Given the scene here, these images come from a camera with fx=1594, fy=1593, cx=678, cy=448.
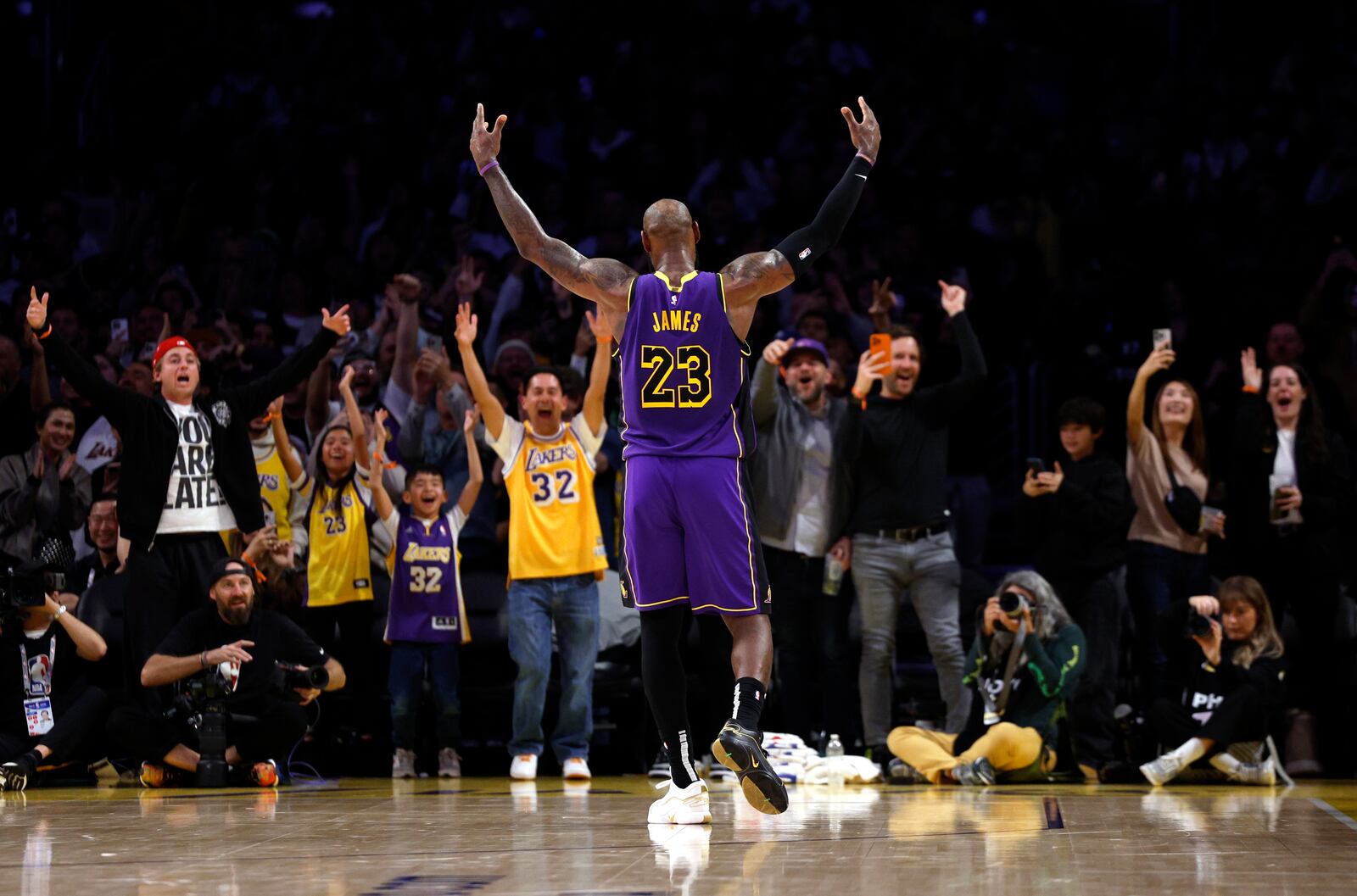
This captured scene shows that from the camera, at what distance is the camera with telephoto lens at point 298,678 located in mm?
7332

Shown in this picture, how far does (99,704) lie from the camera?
772cm

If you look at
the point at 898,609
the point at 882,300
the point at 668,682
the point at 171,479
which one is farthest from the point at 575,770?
Answer: the point at 882,300

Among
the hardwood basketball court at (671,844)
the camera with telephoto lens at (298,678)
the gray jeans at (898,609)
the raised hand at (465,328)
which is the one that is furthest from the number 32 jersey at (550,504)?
the hardwood basketball court at (671,844)

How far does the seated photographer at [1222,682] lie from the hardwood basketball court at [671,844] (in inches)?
28.2

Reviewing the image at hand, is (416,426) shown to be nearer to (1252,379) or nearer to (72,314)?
(72,314)

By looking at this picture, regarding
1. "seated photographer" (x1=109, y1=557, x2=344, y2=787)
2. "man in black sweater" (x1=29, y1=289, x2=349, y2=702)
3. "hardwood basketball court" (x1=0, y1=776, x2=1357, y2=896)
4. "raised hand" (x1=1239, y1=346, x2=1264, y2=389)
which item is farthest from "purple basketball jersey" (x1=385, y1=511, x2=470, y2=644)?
"raised hand" (x1=1239, y1=346, x2=1264, y2=389)

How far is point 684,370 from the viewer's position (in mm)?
4992

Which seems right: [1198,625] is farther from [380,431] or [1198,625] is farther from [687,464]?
[380,431]

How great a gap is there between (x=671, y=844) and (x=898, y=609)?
370 centimetres

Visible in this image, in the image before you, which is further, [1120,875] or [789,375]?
[789,375]

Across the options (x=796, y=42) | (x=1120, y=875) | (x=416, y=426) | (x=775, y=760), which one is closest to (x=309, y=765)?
(x=416, y=426)

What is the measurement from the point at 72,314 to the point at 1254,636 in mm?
7285

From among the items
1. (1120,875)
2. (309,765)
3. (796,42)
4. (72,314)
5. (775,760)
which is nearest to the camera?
(1120,875)

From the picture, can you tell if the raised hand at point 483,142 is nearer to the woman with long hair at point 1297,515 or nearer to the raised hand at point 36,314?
the raised hand at point 36,314
